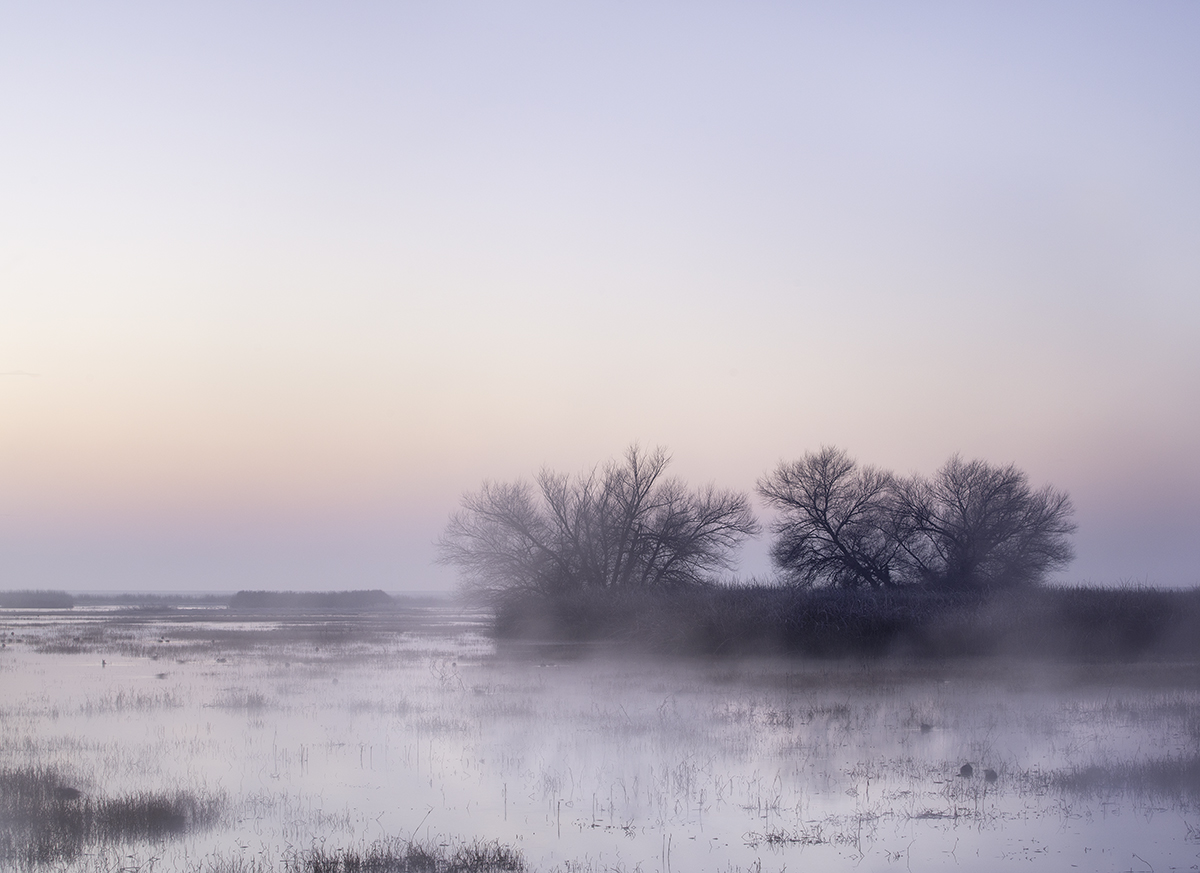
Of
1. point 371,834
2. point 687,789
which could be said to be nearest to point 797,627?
point 687,789

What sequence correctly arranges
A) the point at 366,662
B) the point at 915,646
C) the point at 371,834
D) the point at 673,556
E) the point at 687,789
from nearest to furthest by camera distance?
the point at 371,834, the point at 687,789, the point at 366,662, the point at 915,646, the point at 673,556

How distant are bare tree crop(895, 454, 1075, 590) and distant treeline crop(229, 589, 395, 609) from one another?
77595mm

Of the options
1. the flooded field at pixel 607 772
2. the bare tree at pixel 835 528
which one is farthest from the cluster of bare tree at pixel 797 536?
the flooded field at pixel 607 772

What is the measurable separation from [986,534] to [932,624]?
58.1ft

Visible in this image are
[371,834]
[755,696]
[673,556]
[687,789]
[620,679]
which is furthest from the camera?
[673,556]

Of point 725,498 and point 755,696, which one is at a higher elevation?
point 725,498

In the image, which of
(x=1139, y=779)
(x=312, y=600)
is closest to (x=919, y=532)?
(x=1139, y=779)

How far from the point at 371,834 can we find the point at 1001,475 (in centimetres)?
4899

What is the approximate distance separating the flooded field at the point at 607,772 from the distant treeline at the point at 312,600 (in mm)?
92895

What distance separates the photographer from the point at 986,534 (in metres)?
51.0

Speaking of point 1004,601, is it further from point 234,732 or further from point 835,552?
point 234,732

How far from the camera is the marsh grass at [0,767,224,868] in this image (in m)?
9.47

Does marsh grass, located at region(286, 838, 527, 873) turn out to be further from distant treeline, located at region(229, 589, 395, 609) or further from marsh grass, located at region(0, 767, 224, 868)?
distant treeline, located at region(229, 589, 395, 609)

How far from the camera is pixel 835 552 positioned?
52062 mm
